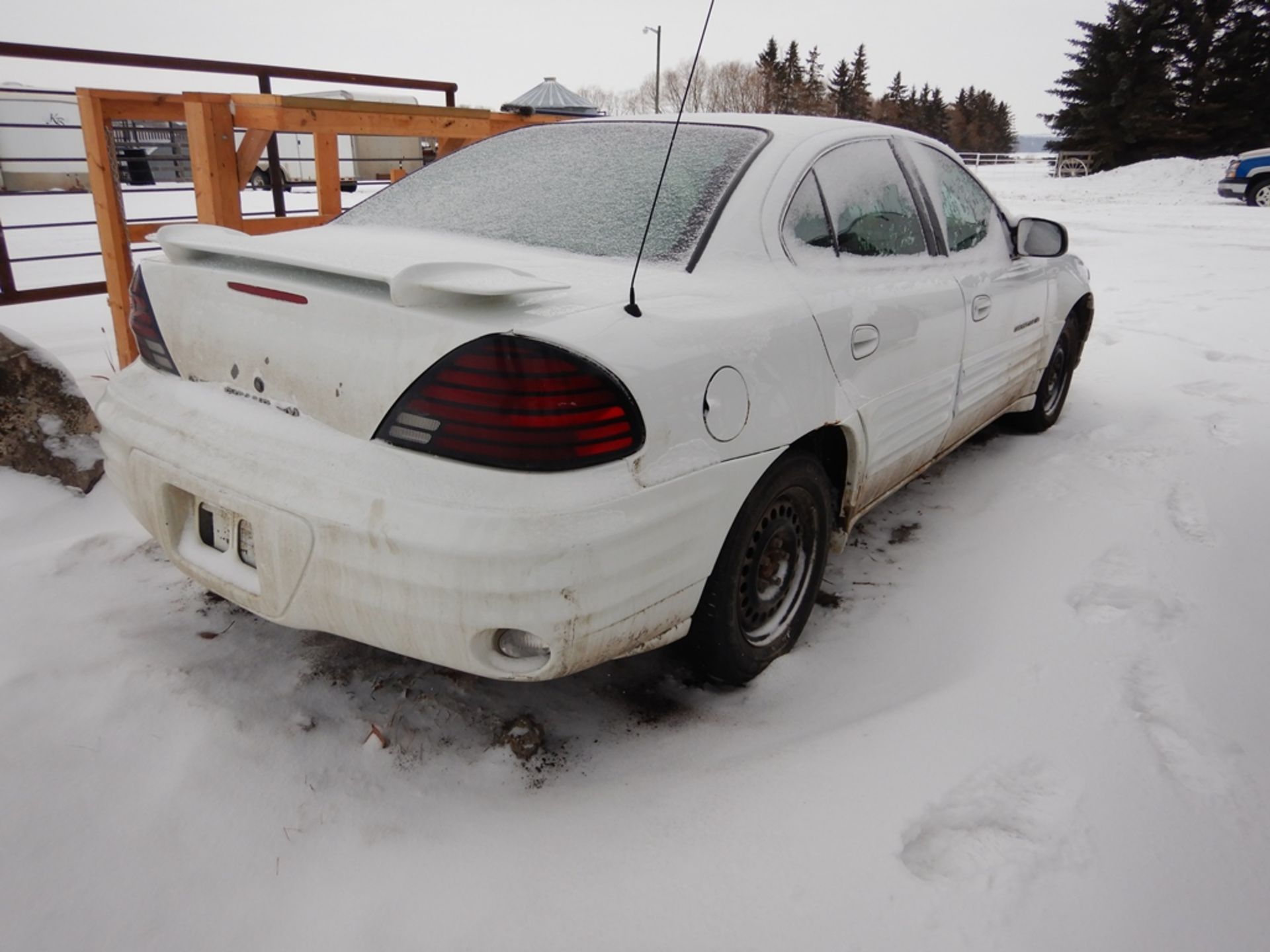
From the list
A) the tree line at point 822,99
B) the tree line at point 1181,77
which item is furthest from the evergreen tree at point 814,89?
the tree line at point 1181,77

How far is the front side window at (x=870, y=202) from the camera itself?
101 inches

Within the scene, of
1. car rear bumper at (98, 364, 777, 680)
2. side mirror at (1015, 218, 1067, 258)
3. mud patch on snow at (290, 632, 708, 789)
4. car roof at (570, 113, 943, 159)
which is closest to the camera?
car rear bumper at (98, 364, 777, 680)

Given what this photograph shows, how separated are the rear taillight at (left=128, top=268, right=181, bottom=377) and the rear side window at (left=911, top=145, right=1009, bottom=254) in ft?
8.36

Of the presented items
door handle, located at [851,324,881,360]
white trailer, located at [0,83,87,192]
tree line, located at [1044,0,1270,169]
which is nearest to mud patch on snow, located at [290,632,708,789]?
door handle, located at [851,324,881,360]

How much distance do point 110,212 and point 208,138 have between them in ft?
2.00

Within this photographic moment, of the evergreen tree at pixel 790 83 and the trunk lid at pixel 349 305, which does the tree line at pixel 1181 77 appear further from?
the trunk lid at pixel 349 305

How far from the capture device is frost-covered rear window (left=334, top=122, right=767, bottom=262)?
2.27 metres

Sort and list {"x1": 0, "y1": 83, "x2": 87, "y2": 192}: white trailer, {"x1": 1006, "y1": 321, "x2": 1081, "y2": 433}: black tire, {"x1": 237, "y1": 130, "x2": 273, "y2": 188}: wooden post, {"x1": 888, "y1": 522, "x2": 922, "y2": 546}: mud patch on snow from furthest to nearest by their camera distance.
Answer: {"x1": 0, "y1": 83, "x2": 87, "y2": 192}: white trailer < {"x1": 1006, "y1": 321, "x2": 1081, "y2": 433}: black tire < {"x1": 237, "y1": 130, "x2": 273, "y2": 188}: wooden post < {"x1": 888, "y1": 522, "x2": 922, "y2": 546}: mud patch on snow

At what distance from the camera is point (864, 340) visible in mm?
2439

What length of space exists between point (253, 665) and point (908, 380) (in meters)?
2.12

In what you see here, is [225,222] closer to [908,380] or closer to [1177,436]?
[908,380]

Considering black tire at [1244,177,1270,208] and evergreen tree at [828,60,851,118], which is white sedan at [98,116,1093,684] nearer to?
black tire at [1244,177,1270,208]

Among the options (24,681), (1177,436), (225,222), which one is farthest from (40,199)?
(1177,436)

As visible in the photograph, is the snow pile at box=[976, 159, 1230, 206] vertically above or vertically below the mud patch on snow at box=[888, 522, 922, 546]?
above
